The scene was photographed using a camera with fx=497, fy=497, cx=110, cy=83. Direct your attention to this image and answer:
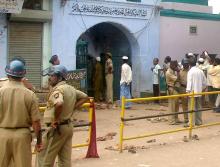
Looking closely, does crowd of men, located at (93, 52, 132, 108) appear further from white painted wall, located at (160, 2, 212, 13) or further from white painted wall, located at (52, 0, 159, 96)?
white painted wall, located at (160, 2, 212, 13)

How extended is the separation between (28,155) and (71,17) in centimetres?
1174

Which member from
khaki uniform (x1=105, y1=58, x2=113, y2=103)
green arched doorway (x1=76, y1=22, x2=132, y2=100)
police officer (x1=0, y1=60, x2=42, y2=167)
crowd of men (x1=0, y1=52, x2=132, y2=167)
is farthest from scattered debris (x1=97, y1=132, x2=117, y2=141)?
green arched doorway (x1=76, y1=22, x2=132, y2=100)

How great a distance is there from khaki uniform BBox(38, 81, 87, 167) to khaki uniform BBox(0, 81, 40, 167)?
610mm

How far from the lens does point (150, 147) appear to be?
968cm

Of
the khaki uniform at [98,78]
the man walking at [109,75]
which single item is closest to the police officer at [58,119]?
the man walking at [109,75]

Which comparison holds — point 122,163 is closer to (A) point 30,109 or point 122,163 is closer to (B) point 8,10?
(A) point 30,109

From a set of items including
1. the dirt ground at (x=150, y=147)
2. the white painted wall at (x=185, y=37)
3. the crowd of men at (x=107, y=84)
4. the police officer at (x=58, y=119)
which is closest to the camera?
the police officer at (x=58, y=119)

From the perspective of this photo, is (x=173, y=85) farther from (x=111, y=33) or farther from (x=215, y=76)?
(x=111, y=33)

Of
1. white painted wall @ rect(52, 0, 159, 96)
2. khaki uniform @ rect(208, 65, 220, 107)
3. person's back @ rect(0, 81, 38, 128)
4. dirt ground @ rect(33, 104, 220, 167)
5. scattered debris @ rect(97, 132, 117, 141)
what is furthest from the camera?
white painted wall @ rect(52, 0, 159, 96)

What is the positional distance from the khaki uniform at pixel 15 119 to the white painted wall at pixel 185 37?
566 inches

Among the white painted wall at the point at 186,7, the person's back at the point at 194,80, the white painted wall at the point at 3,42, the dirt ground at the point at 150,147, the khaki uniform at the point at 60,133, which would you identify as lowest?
the dirt ground at the point at 150,147

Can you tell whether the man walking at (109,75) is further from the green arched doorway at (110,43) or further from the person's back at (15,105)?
the person's back at (15,105)

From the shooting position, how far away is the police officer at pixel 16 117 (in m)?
5.68

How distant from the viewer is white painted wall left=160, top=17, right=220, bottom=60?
65.2 ft
